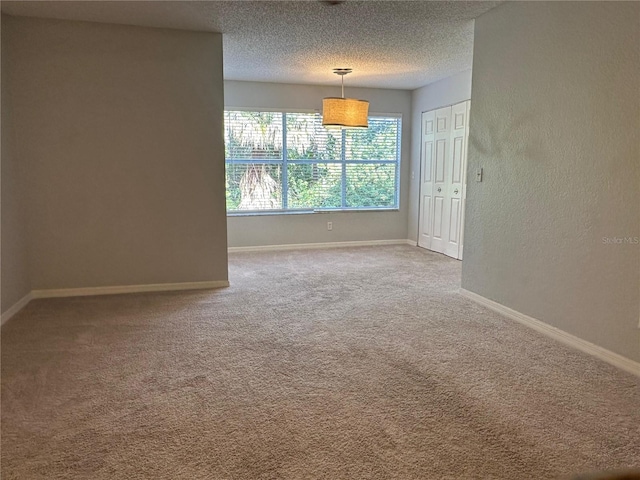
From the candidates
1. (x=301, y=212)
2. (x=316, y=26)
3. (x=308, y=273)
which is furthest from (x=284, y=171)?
(x=316, y=26)

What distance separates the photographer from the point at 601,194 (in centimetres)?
261

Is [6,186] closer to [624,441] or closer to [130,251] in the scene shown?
[130,251]

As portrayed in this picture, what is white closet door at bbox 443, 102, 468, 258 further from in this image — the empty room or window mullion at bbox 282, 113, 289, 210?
window mullion at bbox 282, 113, 289, 210

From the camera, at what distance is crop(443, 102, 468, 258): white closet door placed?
552 cm

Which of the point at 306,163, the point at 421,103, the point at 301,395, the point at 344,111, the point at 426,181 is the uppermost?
the point at 421,103

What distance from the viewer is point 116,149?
12.6 feet

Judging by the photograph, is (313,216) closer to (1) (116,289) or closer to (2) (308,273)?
(2) (308,273)

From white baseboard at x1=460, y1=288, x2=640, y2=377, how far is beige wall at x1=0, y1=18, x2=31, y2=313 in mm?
3721

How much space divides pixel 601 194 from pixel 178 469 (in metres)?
2.63

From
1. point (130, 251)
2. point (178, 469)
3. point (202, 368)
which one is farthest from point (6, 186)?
point (178, 469)

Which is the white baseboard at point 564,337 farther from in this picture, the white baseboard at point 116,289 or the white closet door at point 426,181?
the white closet door at point 426,181

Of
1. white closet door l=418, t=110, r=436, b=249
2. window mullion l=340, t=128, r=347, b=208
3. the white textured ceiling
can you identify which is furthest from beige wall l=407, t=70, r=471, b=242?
window mullion l=340, t=128, r=347, b=208

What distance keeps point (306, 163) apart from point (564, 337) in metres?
4.26

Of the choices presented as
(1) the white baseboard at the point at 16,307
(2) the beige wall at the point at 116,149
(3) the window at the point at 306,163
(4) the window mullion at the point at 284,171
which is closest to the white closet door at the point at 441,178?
(3) the window at the point at 306,163
